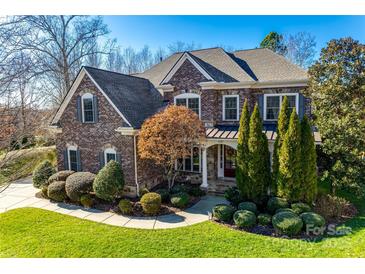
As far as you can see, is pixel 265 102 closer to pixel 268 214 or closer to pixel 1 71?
pixel 268 214

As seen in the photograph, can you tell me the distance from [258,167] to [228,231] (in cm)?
338

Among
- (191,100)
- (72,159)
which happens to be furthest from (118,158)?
(191,100)

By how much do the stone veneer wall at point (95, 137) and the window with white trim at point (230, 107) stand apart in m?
5.83

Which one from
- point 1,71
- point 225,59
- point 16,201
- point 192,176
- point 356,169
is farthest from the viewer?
point 225,59

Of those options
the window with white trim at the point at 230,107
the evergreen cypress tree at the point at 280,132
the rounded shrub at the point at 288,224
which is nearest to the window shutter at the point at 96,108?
the window with white trim at the point at 230,107

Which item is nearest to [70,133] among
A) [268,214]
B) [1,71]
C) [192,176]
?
[192,176]

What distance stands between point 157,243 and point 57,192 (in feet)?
22.1

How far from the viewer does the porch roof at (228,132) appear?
12.4 metres

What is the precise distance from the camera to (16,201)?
1224cm

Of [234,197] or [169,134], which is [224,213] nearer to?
[234,197]

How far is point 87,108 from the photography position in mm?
13438

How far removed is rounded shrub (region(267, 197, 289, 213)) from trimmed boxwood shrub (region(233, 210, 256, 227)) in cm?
111
